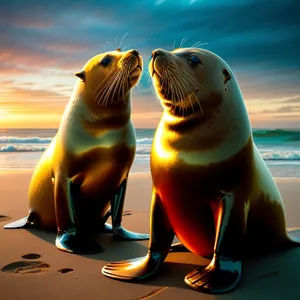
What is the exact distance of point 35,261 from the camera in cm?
412

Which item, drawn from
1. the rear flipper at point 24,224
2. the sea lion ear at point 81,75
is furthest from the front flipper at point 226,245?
the rear flipper at point 24,224

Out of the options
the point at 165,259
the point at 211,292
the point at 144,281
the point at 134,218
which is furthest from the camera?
the point at 134,218

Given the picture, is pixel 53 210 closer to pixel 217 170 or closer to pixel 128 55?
pixel 128 55

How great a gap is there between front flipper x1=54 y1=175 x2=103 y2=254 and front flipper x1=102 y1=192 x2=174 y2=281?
0.83 metres

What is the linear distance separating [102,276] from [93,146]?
142cm

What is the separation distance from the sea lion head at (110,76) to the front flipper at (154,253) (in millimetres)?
1394

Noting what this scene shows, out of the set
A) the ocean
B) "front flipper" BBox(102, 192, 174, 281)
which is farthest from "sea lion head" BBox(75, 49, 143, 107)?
the ocean

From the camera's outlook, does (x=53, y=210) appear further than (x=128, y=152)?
Yes

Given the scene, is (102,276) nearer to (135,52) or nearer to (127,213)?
(135,52)

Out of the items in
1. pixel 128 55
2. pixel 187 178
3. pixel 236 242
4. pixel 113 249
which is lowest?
pixel 113 249

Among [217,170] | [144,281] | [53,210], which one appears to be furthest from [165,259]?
[53,210]

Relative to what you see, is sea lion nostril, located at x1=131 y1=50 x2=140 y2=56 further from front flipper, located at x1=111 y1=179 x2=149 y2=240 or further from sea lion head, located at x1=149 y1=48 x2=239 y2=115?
front flipper, located at x1=111 y1=179 x2=149 y2=240

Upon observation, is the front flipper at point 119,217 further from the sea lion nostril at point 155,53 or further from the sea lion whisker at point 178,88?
the sea lion nostril at point 155,53

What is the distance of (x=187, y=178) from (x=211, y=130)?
0.39 metres
